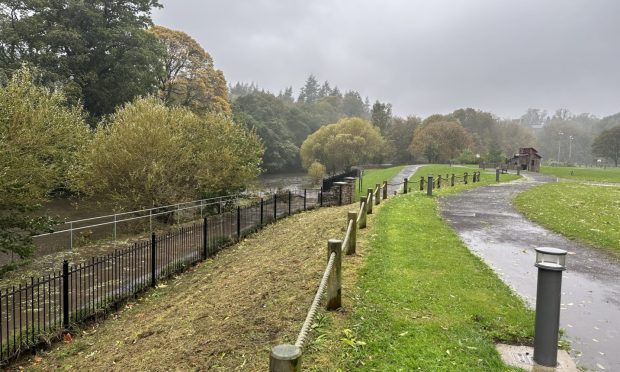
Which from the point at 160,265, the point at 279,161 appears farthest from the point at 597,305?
the point at 279,161

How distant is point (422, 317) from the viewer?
574 cm

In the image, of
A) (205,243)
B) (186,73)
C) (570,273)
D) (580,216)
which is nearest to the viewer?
(570,273)

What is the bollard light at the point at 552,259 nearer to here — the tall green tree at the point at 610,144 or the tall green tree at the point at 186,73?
the tall green tree at the point at 186,73

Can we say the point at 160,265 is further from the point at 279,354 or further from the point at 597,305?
the point at 597,305

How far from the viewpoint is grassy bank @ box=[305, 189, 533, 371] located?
4590 mm

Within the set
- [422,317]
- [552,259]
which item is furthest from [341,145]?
[552,259]

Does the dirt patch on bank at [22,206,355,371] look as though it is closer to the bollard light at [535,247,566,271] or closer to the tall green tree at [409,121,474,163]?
the bollard light at [535,247,566,271]

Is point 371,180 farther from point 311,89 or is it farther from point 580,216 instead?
point 311,89

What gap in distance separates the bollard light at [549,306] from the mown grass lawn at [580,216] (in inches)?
276

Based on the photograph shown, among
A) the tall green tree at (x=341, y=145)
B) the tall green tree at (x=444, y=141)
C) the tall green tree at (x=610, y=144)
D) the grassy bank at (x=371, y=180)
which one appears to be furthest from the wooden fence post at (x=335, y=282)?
the tall green tree at (x=610, y=144)

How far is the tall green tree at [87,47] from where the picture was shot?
2950 centimetres

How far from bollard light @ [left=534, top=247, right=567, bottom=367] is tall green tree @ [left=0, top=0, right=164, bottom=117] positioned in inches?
1208

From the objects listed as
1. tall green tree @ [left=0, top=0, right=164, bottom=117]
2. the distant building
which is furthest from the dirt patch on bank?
the distant building

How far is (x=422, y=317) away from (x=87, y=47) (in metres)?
36.1
